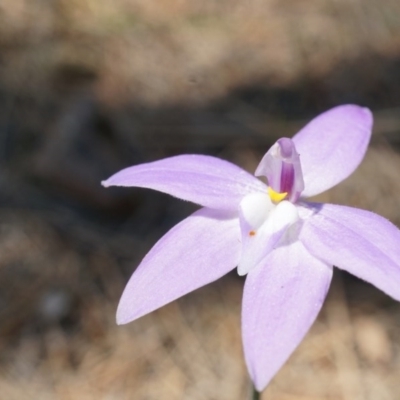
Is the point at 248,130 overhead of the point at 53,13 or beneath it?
beneath

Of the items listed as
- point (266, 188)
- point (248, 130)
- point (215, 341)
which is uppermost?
point (266, 188)

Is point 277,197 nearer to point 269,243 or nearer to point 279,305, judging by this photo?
point 269,243

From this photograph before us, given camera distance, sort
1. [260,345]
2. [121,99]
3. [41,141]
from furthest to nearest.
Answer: [121,99] → [41,141] → [260,345]

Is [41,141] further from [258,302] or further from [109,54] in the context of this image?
[258,302]

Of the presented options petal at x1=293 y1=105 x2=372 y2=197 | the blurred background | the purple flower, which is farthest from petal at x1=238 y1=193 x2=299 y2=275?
the blurred background

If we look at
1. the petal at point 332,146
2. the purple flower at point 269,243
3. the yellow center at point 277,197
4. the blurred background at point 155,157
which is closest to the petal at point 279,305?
the purple flower at point 269,243

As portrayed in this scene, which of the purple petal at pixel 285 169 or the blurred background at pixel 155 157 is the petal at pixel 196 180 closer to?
the purple petal at pixel 285 169

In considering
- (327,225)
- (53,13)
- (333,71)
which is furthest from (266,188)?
(53,13)
